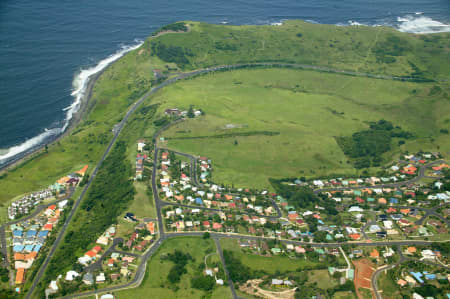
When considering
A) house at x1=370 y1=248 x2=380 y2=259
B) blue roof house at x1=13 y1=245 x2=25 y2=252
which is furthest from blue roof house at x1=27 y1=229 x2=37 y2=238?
house at x1=370 y1=248 x2=380 y2=259

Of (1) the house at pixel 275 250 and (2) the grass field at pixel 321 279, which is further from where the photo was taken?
(1) the house at pixel 275 250

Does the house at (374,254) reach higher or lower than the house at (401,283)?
higher

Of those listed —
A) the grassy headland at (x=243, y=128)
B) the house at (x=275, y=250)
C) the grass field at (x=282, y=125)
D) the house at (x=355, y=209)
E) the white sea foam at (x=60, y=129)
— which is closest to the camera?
the house at (x=275, y=250)

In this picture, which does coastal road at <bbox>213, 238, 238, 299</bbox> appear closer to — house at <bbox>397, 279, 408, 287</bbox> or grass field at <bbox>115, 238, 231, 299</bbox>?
grass field at <bbox>115, 238, 231, 299</bbox>

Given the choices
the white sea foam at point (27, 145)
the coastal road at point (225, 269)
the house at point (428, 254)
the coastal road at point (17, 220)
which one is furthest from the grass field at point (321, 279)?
the white sea foam at point (27, 145)

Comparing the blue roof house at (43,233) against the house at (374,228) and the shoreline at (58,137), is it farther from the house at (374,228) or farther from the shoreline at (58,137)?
the house at (374,228)

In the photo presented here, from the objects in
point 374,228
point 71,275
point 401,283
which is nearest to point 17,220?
point 71,275

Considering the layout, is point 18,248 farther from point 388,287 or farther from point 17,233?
point 388,287
